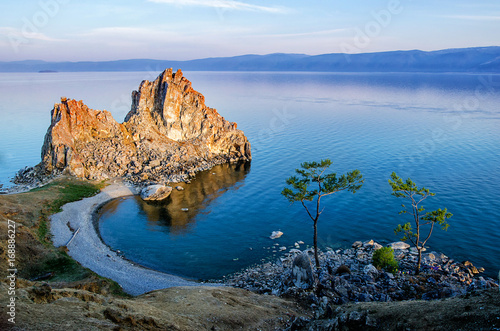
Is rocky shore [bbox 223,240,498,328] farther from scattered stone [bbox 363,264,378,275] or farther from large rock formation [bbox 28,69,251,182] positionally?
large rock formation [bbox 28,69,251,182]

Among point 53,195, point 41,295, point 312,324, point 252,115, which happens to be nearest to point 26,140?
point 53,195

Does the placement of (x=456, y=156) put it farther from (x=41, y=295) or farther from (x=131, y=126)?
(x=41, y=295)

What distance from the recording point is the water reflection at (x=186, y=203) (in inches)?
2299

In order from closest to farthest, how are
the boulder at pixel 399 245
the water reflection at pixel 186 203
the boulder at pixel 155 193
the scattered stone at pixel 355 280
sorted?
1. the scattered stone at pixel 355 280
2. the boulder at pixel 399 245
3. the water reflection at pixel 186 203
4. the boulder at pixel 155 193

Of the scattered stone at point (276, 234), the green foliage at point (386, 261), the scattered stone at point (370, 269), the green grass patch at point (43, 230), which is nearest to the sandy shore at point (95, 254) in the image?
the green grass patch at point (43, 230)

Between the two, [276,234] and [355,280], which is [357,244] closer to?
[355,280]

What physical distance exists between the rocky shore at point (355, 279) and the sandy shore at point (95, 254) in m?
8.99

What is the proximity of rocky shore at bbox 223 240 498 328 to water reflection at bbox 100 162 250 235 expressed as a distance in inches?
778

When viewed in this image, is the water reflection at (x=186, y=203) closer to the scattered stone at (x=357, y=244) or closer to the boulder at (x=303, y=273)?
the boulder at (x=303, y=273)

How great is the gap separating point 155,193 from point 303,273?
134 ft

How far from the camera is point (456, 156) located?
283 ft

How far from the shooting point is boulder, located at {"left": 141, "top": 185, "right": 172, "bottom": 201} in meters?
67.2

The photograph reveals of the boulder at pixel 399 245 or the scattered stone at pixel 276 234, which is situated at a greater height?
the boulder at pixel 399 245

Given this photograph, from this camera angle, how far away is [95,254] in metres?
46.2
